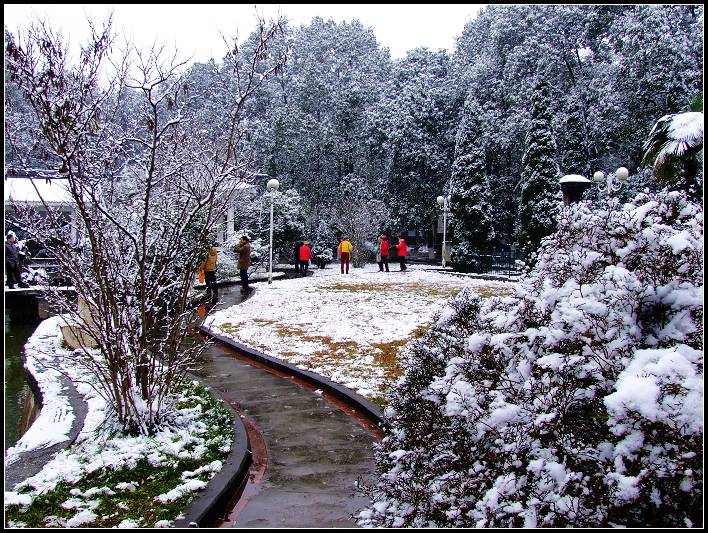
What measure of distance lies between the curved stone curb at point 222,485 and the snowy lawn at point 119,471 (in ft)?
0.23

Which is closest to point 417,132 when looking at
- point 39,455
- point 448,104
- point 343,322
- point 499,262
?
point 448,104

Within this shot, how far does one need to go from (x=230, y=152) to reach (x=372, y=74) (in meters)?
38.7

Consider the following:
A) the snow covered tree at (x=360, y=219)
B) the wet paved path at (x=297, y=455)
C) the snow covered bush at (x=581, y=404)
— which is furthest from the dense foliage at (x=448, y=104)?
the snow covered bush at (x=581, y=404)

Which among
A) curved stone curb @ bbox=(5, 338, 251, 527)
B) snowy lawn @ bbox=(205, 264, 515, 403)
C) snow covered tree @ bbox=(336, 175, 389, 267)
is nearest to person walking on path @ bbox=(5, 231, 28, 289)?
snowy lawn @ bbox=(205, 264, 515, 403)

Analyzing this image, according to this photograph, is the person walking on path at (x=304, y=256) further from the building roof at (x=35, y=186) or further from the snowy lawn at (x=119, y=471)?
the snowy lawn at (x=119, y=471)

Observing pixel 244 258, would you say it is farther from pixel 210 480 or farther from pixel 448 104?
pixel 448 104

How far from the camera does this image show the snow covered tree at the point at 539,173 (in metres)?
24.1

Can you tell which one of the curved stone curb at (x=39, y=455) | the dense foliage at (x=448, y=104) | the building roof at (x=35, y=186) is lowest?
the curved stone curb at (x=39, y=455)

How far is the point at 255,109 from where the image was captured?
138 feet

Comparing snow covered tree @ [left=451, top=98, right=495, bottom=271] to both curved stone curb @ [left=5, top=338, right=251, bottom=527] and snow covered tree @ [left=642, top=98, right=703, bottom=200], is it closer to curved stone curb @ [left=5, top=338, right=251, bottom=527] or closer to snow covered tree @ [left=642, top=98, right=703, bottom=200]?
snow covered tree @ [left=642, top=98, right=703, bottom=200]

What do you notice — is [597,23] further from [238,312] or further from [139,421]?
[139,421]

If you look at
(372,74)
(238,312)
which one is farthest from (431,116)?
(238,312)

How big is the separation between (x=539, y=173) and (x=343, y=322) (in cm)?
1591

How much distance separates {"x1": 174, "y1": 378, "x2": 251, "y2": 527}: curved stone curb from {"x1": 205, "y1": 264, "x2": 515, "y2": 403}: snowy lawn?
204cm
